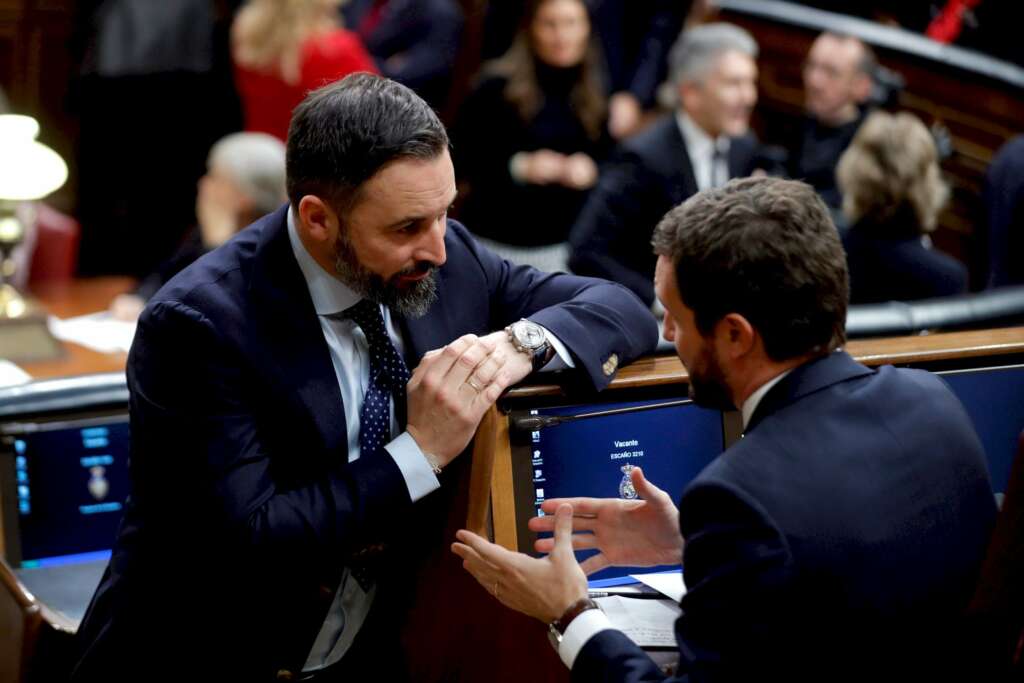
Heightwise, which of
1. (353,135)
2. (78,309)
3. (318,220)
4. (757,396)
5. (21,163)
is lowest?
(78,309)

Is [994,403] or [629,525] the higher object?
[994,403]

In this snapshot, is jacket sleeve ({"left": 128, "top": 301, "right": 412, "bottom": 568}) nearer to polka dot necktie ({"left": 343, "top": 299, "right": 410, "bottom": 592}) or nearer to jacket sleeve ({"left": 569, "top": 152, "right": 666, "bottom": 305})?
polka dot necktie ({"left": 343, "top": 299, "right": 410, "bottom": 592})

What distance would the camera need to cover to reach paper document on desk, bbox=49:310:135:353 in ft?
12.9

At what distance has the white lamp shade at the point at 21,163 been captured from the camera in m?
3.81

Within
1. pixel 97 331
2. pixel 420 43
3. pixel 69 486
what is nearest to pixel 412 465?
pixel 69 486

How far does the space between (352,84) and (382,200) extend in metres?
0.17

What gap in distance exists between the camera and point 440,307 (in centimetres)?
207

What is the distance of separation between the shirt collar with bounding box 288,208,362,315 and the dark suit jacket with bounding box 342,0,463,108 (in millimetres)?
4008

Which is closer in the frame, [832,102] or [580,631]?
[580,631]

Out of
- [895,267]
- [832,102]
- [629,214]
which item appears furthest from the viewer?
[832,102]

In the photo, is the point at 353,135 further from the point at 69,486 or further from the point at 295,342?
the point at 69,486

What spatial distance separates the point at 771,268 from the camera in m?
1.65

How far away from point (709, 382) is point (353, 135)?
610mm

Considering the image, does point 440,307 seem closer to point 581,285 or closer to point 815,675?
point 581,285
